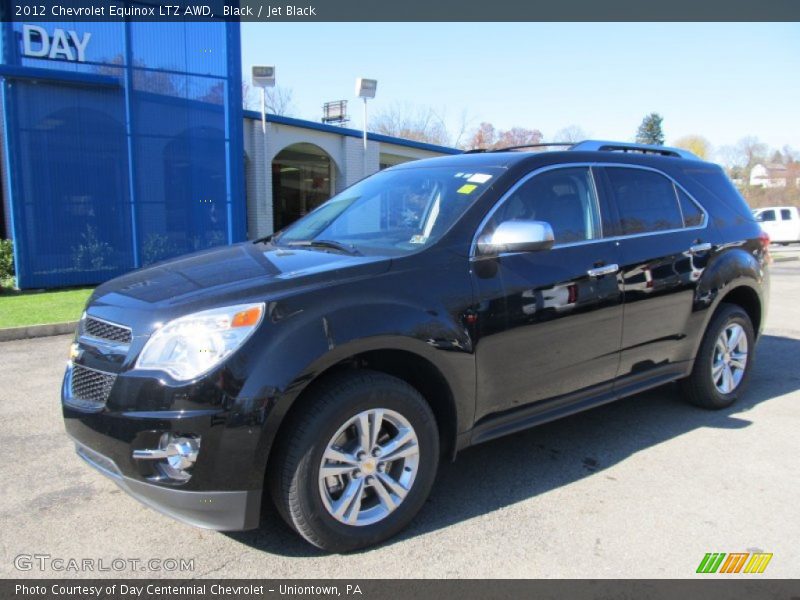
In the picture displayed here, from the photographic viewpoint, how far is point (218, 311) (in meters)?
2.64

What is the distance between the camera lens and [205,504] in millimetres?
2592

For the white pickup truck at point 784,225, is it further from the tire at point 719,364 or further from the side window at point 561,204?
the side window at point 561,204

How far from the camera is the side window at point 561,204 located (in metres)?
3.63

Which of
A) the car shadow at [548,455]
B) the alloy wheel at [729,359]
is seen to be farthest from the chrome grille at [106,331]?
the alloy wheel at [729,359]

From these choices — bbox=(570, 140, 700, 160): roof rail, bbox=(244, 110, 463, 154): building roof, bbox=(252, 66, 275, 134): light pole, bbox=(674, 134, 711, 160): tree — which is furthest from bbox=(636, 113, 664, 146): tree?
bbox=(570, 140, 700, 160): roof rail

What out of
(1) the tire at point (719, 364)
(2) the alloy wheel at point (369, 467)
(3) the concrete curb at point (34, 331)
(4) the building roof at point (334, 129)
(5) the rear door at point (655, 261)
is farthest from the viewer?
(4) the building roof at point (334, 129)

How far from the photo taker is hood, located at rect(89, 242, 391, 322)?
9.00 ft

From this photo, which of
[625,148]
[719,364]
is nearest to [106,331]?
[625,148]

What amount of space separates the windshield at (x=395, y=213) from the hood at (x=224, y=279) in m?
0.24

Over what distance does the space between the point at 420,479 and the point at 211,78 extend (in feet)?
40.2

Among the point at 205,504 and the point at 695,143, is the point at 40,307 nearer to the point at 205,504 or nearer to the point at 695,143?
the point at 205,504

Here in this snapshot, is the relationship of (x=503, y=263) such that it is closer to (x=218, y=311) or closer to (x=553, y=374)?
(x=553, y=374)

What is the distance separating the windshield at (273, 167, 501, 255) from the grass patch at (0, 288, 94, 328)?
520 cm

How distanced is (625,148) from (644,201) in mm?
552
